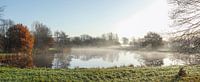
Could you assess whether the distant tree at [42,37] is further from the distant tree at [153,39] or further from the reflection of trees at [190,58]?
the reflection of trees at [190,58]

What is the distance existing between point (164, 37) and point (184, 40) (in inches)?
47.9

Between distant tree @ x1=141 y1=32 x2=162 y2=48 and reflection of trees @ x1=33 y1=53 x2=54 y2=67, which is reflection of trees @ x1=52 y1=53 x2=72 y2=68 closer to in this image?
reflection of trees @ x1=33 y1=53 x2=54 y2=67

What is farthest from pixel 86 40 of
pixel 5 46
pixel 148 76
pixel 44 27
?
pixel 148 76

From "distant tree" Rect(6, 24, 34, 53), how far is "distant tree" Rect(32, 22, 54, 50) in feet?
63.0

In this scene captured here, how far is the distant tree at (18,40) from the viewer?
6862 cm

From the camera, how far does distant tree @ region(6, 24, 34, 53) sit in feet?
225

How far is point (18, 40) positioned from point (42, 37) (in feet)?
88.6

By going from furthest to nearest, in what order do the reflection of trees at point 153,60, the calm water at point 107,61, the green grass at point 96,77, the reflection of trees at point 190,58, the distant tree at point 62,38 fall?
1. the distant tree at point 62,38
2. the reflection of trees at point 153,60
3. the green grass at point 96,77
4. the calm water at point 107,61
5. the reflection of trees at point 190,58

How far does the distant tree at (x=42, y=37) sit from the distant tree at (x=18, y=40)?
1920 cm

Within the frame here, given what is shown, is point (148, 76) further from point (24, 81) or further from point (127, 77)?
point (24, 81)

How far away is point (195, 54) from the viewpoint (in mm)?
13648

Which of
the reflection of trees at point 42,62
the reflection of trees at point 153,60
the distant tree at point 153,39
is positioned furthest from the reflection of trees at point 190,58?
the reflection of trees at point 153,60

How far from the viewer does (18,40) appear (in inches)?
2729

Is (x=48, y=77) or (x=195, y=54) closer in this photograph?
(x=195, y=54)
